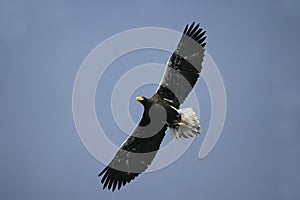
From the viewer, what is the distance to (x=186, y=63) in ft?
56.3

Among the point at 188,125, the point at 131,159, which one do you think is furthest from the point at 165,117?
the point at 131,159

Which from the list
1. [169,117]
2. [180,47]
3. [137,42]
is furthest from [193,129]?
[137,42]

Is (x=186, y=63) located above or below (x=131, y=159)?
above

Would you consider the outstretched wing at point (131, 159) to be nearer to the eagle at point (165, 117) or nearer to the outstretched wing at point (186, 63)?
the eagle at point (165, 117)

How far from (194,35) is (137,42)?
2.51 m

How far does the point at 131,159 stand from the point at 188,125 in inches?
55.3

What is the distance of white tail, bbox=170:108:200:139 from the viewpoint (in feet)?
57.2

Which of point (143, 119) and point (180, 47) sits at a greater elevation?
point (180, 47)

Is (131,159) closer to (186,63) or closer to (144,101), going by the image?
(144,101)

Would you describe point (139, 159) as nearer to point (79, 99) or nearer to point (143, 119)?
point (143, 119)

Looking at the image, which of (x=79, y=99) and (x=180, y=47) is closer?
(x=180, y=47)

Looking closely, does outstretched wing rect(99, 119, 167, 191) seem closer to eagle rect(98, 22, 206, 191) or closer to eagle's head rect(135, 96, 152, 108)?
eagle rect(98, 22, 206, 191)

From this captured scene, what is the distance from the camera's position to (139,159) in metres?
17.8

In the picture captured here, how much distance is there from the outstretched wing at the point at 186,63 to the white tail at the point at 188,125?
0.40 meters
